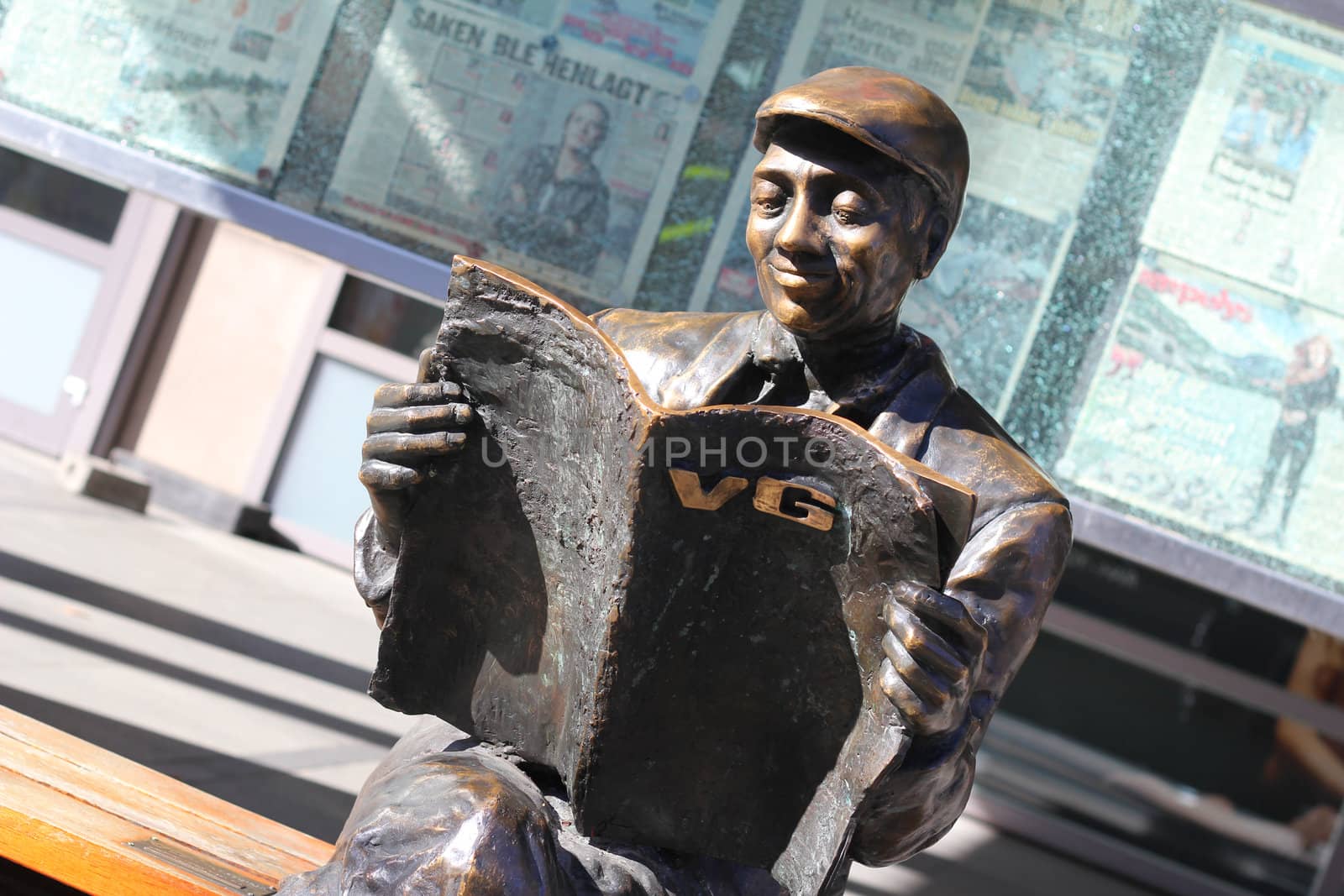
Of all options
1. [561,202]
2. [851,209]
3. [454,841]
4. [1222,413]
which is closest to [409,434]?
[454,841]

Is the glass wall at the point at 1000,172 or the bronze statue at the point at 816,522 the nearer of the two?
the bronze statue at the point at 816,522

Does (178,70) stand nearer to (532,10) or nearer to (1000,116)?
(532,10)

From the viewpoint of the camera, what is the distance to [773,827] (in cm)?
166

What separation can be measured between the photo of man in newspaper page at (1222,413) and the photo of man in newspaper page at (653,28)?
130 cm

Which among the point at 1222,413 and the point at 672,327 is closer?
the point at 672,327

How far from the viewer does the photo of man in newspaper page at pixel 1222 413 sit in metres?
3.27

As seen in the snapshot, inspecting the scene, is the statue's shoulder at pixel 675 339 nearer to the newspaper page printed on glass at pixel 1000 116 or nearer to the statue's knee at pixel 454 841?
the statue's knee at pixel 454 841

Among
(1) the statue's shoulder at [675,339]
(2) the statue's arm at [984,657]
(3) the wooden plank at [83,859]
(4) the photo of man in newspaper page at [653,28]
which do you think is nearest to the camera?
(2) the statue's arm at [984,657]

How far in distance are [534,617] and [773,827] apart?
43cm

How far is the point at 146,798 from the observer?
2.21m

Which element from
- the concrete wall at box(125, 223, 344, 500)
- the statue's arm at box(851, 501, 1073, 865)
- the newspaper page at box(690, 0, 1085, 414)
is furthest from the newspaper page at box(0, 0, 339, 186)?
the concrete wall at box(125, 223, 344, 500)

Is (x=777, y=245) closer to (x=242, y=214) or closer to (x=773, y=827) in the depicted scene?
(x=773, y=827)

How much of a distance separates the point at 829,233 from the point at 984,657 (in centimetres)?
60

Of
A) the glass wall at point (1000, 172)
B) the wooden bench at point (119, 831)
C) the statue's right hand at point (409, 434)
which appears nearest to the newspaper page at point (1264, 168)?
the glass wall at point (1000, 172)
